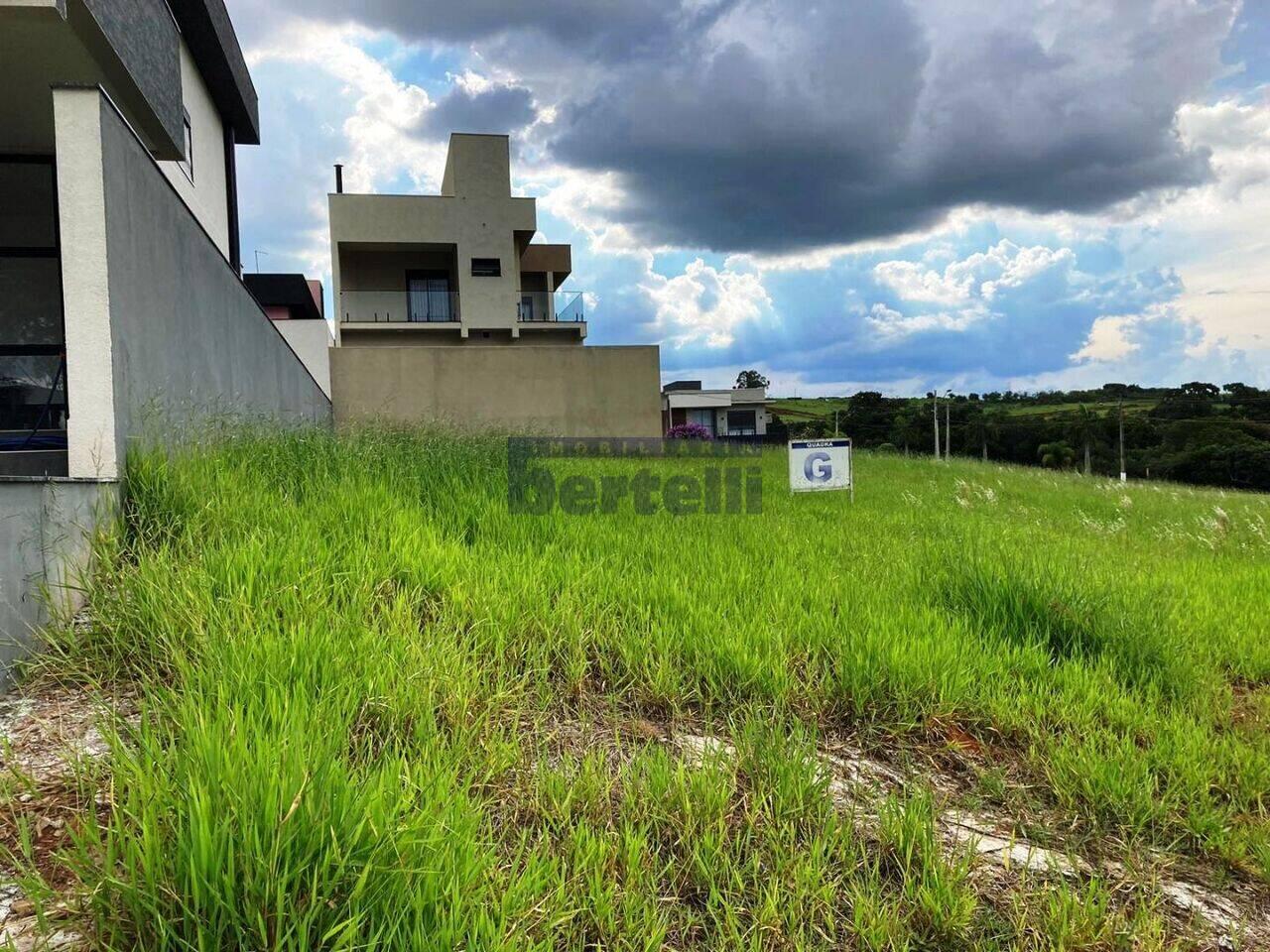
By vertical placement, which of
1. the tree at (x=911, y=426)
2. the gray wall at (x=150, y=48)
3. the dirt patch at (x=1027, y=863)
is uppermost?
the gray wall at (x=150, y=48)

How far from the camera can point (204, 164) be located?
1260cm

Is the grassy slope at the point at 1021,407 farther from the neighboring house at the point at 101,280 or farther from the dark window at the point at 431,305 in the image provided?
the neighboring house at the point at 101,280

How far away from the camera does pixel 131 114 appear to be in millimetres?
8023

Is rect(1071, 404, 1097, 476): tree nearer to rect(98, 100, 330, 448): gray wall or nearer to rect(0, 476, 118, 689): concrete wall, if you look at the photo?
rect(98, 100, 330, 448): gray wall

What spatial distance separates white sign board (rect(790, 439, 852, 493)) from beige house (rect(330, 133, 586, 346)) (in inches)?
829

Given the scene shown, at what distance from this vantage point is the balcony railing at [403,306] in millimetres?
26953

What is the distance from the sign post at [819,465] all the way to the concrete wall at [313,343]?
37.6ft

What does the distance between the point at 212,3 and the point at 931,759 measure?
14772mm

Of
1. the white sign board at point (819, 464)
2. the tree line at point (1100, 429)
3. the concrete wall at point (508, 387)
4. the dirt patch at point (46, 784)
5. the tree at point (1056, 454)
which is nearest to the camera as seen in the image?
the dirt patch at point (46, 784)

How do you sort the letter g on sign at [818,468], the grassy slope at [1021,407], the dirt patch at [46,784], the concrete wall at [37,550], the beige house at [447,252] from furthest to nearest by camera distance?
1. the grassy slope at [1021,407]
2. the beige house at [447,252]
3. the letter g on sign at [818,468]
4. the concrete wall at [37,550]
5. the dirt patch at [46,784]

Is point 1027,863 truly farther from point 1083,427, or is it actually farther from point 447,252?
point 1083,427

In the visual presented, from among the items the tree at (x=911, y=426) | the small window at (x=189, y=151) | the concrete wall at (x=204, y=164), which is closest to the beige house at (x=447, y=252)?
the concrete wall at (x=204, y=164)

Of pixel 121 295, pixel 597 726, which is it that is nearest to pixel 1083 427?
pixel 597 726

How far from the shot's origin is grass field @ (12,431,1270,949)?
1.78 meters
